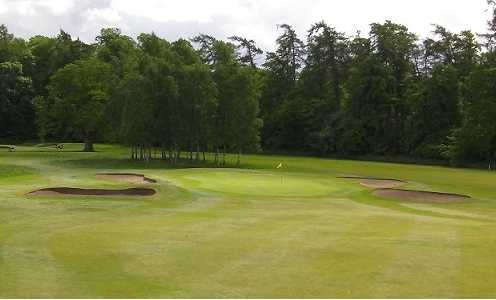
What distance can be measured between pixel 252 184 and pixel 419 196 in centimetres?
A: 1009

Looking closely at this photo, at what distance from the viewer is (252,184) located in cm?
3719

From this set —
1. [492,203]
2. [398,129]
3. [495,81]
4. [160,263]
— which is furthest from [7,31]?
[160,263]

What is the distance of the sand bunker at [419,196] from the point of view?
3381 centimetres

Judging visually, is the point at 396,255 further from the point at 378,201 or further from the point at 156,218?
the point at 378,201

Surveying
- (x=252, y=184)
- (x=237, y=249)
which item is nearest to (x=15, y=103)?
(x=252, y=184)

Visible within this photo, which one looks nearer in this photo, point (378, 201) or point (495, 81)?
point (378, 201)

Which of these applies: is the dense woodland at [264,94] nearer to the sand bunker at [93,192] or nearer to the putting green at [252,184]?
the putting green at [252,184]

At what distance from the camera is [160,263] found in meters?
12.9

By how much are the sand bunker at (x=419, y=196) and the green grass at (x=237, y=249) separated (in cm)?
471

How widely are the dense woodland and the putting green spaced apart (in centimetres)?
2132

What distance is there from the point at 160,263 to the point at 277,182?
2687 cm

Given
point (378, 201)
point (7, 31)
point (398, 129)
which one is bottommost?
point (378, 201)

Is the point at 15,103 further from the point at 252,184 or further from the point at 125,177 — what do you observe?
the point at 252,184

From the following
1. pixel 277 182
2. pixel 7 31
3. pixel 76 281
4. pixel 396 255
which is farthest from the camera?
pixel 7 31
